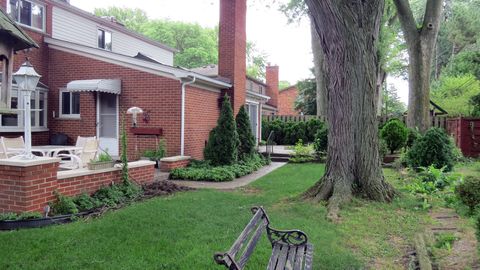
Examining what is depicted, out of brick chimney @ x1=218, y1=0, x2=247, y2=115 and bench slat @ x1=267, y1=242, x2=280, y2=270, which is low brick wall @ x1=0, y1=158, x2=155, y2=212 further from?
brick chimney @ x1=218, y1=0, x2=247, y2=115

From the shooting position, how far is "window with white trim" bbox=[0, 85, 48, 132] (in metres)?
12.3

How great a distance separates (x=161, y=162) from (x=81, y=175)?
13.7 ft

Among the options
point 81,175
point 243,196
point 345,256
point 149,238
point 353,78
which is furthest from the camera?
point 243,196

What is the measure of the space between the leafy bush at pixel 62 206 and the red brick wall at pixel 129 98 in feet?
18.3

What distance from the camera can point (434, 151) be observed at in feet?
35.0

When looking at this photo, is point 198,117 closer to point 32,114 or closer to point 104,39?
point 32,114

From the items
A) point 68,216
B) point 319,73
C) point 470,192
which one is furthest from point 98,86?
point 319,73

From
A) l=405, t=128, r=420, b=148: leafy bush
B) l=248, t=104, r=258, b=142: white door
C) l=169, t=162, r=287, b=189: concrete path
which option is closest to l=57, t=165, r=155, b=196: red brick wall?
l=169, t=162, r=287, b=189: concrete path

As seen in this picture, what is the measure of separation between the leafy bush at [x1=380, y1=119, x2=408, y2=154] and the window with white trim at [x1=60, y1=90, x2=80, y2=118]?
1077 cm

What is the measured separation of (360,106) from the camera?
24.0 feet

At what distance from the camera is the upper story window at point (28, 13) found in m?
13.4

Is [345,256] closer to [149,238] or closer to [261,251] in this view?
[261,251]

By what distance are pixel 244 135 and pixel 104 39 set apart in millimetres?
9467

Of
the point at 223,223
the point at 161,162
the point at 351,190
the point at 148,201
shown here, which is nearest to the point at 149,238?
the point at 223,223
